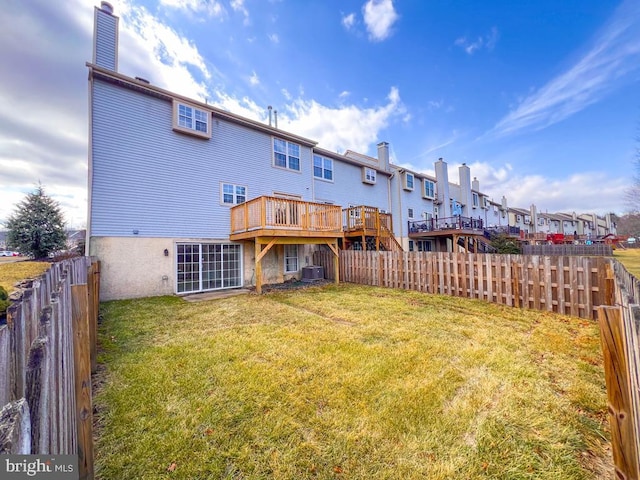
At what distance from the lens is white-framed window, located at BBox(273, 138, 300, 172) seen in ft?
41.9

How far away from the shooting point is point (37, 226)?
1466 centimetres

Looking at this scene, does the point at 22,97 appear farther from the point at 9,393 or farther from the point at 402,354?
the point at 402,354

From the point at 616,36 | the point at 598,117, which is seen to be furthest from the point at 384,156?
the point at 598,117

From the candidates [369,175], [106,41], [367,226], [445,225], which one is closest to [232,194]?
[106,41]

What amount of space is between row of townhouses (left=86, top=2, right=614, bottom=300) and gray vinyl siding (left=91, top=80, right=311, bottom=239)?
3 centimetres

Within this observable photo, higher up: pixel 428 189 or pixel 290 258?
pixel 428 189

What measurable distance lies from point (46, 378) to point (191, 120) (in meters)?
11.2

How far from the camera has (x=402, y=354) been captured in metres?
3.95

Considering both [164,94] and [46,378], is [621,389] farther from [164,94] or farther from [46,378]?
[164,94]

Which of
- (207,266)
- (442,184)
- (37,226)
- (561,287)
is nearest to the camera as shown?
(561,287)

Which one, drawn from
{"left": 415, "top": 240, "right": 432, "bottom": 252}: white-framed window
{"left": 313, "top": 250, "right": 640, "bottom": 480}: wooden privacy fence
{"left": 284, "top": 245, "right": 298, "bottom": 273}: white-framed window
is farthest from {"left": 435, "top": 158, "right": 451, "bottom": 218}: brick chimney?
{"left": 284, "top": 245, "right": 298, "bottom": 273}: white-framed window

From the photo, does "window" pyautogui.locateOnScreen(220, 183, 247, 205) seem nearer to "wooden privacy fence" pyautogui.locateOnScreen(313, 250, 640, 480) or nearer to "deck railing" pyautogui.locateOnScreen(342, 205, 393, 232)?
"wooden privacy fence" pyautogui.locateOnScreen(313, 250, 640, 480)

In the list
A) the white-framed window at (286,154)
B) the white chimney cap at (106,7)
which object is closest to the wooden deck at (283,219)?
the white-framed window at (286,154)

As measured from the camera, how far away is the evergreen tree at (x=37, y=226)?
47.0ft
